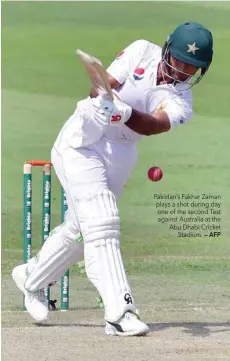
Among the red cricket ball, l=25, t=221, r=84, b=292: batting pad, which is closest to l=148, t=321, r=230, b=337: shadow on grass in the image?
l=25, t=221, r=84, b=292: batting pad

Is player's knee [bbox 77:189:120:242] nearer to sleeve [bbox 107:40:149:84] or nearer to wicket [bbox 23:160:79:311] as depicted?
sleeve [bbox 107:40:149:84]

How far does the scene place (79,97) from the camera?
818cm

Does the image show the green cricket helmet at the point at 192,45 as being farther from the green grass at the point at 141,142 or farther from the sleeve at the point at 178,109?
the green grass at the point at 141,142

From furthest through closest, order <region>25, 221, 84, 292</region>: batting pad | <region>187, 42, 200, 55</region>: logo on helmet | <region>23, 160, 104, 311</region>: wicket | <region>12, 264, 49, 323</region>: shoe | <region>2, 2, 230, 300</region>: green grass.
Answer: <region>2, 2, 230, 300</region>: green grass < <region>23, 160, 104, 311</region>: wicket < <region>12, 264, 49, 323</region>: shoe < <region>25, 221, 84, 292</region>: batting pad < <region>187, 42, 200, 55</region>: logo on helmet

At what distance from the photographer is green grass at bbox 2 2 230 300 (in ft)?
24.0

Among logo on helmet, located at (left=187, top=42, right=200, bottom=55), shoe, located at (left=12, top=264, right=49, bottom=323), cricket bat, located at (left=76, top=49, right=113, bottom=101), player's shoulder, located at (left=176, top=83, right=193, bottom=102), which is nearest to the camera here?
cricket bat, located at (left=76, top=49, right=113, bottom=101)

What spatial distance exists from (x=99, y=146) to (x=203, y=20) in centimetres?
344

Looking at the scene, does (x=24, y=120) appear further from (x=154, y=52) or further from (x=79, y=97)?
(x=154, y=52)

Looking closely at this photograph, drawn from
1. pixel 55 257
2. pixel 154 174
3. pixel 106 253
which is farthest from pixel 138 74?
pixel 55 257

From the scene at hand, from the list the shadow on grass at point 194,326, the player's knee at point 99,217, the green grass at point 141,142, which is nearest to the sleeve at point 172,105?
the player's knee at point 99,217

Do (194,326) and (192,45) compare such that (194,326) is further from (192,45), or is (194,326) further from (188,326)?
(192,45)

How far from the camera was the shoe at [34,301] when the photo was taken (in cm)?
485

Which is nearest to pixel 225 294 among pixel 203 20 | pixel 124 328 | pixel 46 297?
pixel 46 297

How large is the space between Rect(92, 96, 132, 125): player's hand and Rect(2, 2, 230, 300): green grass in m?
2.85
